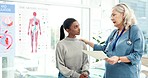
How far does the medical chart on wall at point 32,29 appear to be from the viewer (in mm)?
2078

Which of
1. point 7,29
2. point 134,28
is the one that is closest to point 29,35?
point 7,29

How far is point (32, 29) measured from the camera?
214 centimetres

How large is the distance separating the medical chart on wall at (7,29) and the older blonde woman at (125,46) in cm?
91

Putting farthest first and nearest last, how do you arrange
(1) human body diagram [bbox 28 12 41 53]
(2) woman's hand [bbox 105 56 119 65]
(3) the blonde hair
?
1. (1) human body diagram [bbox 28 12 41 53]
2. (3) the blonde hair
3. (2) woman's hand [bbox 105 56 119 65]

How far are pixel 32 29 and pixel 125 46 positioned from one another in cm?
91

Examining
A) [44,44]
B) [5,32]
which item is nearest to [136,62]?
[44,44]

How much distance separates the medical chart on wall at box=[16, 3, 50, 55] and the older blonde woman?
702 mm

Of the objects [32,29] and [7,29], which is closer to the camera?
[7,29]

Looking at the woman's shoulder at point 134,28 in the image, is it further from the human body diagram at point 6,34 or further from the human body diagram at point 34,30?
the human body diagram at point 6,34

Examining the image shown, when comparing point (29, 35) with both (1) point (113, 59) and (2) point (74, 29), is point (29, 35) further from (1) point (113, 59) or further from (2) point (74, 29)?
(1) point (113, 59)

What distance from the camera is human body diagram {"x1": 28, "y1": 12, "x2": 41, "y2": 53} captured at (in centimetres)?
213

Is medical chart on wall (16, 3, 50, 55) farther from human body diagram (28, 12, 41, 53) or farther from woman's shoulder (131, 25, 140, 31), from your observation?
A: woman's shoulder (131, 25, 140, 31)

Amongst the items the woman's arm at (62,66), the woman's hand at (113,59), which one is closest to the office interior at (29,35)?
the woman's arm at (62,66)

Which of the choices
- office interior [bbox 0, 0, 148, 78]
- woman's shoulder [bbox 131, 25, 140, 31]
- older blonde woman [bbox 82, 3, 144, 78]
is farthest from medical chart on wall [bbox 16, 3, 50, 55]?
woman's shoulder [bbox 131, 25, 140, 31]
